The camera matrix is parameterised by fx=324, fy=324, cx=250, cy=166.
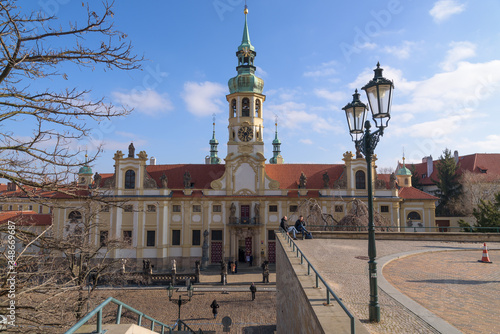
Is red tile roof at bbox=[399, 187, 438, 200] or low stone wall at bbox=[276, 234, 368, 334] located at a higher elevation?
red tile roof at bbox=[399, 187, 438, 200]

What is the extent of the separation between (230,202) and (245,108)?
12.5 meters

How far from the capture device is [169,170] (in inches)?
1649

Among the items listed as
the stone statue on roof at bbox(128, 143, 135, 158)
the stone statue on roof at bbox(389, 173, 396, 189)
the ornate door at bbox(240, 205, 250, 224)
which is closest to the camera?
the ornate door at bbox(240, 205, 250, 224)

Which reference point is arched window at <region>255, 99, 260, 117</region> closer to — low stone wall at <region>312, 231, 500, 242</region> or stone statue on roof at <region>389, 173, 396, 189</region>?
stone statue on roof at <region>389, 173, 396, 189</region>

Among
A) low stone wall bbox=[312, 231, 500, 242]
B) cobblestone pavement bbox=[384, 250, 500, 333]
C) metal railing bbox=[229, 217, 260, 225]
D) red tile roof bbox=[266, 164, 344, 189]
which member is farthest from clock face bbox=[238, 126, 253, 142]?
cobblestone pavement bbox=[384, 250, 500, 333]

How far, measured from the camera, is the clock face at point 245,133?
4084 centimetres

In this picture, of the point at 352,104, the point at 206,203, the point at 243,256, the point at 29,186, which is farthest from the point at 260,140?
the point at 29,186

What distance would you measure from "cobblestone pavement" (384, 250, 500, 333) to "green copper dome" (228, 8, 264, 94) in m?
31.2

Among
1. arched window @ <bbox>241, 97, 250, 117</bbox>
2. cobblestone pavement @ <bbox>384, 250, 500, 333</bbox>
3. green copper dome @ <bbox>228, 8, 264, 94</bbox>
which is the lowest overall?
cobblestone pavement @ <bbox>384, 250, 500, 333</bbox>

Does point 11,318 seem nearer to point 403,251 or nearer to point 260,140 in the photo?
point 403,251

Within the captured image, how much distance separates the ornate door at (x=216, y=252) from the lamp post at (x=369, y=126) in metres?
30.9

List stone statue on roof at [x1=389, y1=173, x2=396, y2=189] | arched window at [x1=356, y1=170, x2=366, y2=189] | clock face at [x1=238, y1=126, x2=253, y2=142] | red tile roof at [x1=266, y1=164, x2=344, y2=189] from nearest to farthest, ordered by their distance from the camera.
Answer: stone statue on roof at [x1=389, y1=173, x2=396, y2=189], arched window at [x1=356, y1=170, x2=366, y2=189], red tile roof at [x1=266, y1=164, x2=344, y2=189], clock face at [x1=238, y1=126, x2=253, y2=142]

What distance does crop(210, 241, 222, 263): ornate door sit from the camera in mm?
37219

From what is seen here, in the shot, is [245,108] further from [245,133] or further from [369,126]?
[369,126]
